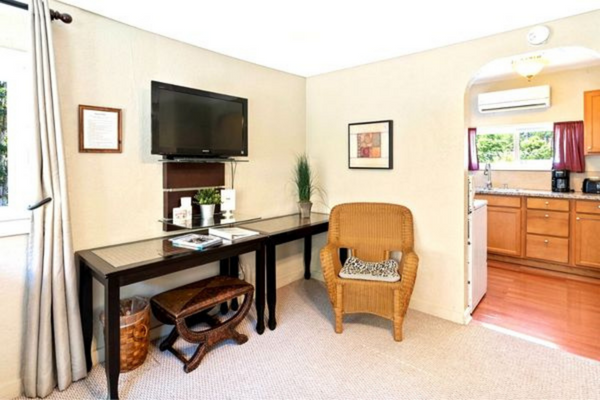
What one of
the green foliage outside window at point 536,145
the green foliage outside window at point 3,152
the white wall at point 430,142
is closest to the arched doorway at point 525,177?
the green foliage outside window at point 536,145

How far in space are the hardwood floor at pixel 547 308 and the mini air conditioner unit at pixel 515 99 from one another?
2004 mm

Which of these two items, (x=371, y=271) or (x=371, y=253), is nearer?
(x=371, y=271)

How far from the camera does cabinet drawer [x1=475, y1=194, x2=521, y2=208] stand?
13.6ft

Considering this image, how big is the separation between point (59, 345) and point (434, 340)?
2.38m

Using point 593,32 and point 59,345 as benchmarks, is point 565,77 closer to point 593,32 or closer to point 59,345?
point 593,32

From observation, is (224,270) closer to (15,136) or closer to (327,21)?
(15,136)

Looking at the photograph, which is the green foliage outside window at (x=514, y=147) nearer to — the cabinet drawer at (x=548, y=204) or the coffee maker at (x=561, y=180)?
the coffee maker at (x=561, y=180)

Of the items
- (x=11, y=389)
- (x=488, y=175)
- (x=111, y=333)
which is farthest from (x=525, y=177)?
(x=11, y=389)

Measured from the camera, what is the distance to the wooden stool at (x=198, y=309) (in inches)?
84.4

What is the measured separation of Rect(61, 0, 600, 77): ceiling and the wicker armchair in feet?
4.37

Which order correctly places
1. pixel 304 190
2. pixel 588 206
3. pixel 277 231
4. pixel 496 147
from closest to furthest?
pixel 277 231, pixel 304 190, pixel 588 206, pixel 496 147

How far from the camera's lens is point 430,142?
284cm

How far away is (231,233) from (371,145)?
1548 mm

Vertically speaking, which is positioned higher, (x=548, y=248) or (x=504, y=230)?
(x=504, y=230)
